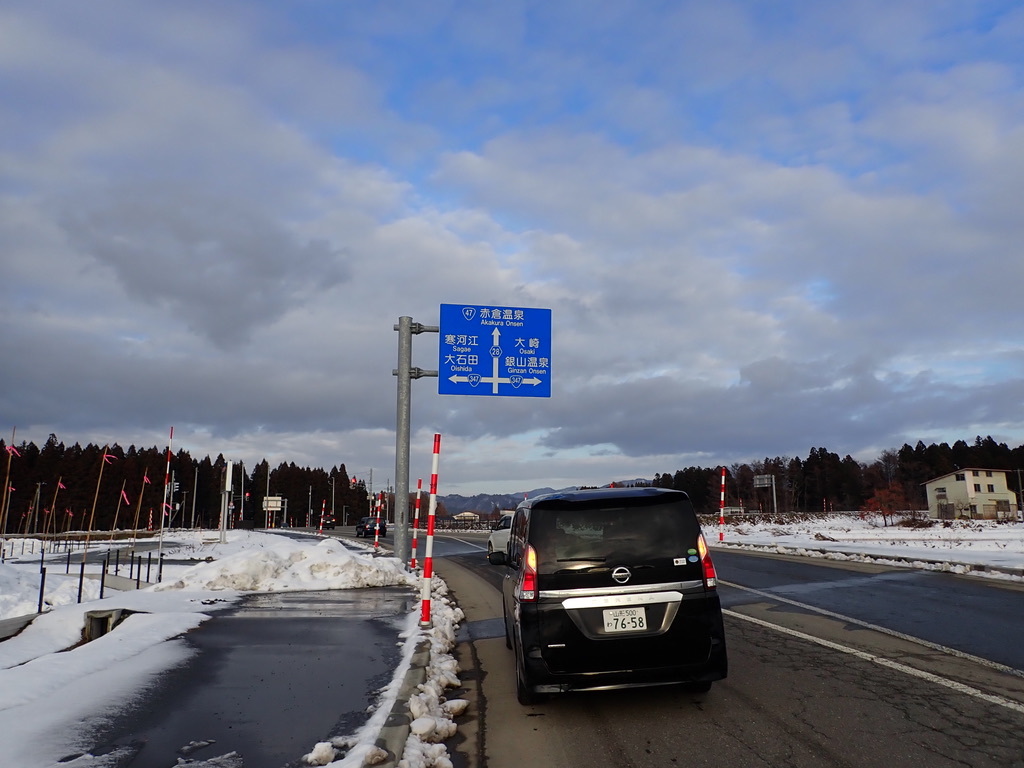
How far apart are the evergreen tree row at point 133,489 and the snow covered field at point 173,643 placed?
2280 inches

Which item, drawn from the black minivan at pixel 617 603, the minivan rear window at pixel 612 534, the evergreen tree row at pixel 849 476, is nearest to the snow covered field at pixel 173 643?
the black minivan at pixel 617 603

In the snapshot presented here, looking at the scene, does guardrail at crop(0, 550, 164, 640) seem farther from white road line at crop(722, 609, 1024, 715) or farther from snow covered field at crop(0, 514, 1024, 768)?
white road line at crop(722, 609, 1024, 715)

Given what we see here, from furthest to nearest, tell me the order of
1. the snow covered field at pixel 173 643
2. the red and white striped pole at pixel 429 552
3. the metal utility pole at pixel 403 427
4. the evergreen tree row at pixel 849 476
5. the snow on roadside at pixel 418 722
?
the evergreen tree row at pixel 849 476 < the metal utility pole at pixel 403 427 < the red and white striped pole at pixel 429 552 < the snow covered field at pixel 173 643 < the snow on roadside at pixel 418 722

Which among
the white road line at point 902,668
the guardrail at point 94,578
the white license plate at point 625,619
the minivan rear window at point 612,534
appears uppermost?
the minivan rear window at point 612,534

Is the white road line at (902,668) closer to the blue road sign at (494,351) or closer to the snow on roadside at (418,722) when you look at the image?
the snow on roadside at (418,722)

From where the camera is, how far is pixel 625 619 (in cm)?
521

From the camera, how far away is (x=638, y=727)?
510 cm

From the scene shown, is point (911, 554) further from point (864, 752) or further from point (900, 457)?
point (900, 457)

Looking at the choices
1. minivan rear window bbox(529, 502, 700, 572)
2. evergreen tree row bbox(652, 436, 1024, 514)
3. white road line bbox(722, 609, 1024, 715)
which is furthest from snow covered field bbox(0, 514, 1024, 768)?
evergreen tree row bbox(652, 436, 1024, 514)

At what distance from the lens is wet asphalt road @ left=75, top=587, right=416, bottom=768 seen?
14.8ft

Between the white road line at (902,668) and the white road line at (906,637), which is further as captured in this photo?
the white road line at (906,637)

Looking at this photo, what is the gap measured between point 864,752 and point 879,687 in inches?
68.7

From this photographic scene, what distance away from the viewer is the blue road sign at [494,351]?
57.4 ft

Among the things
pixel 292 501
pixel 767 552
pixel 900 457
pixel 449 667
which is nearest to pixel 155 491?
pixel 292 501
